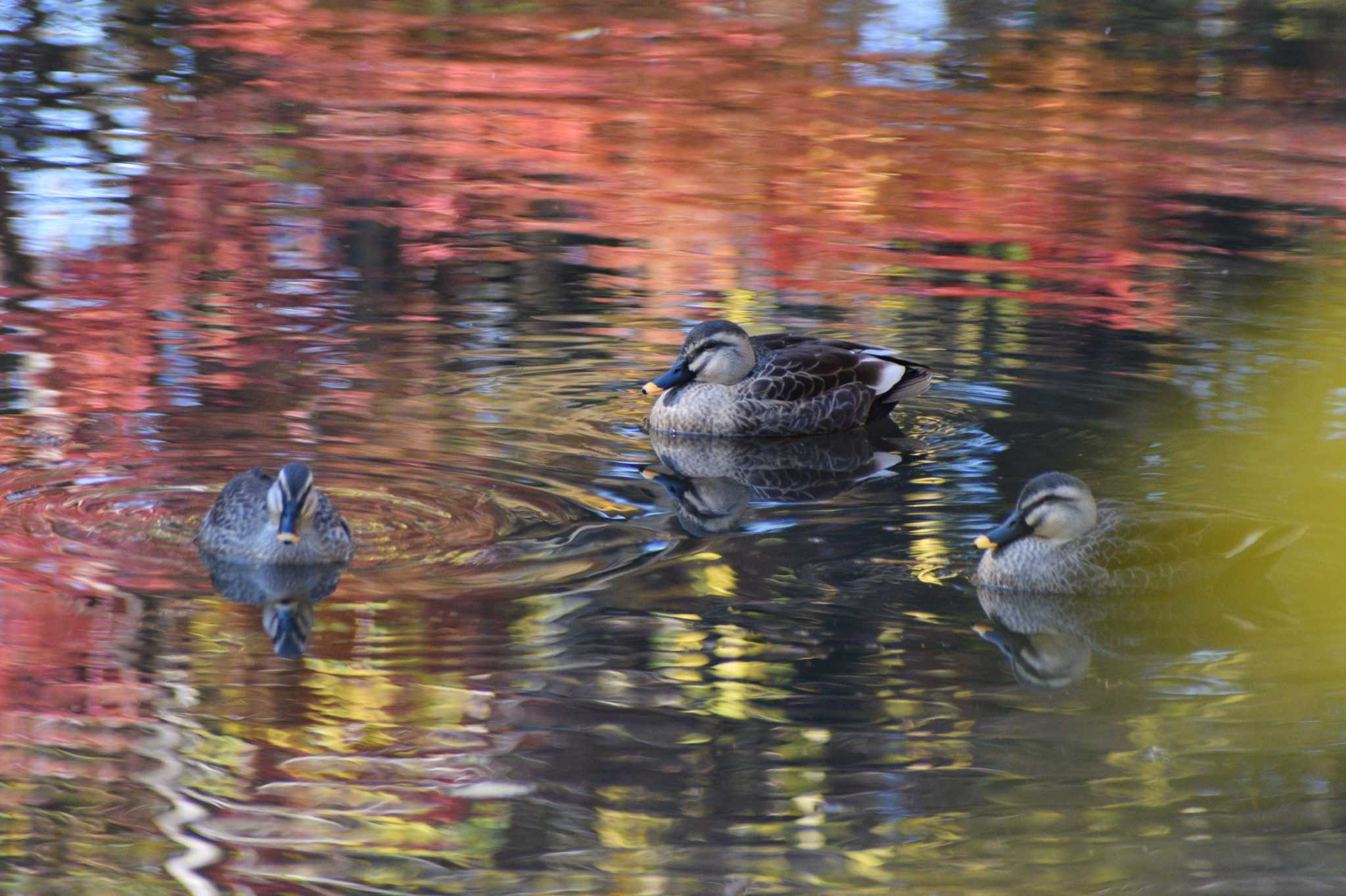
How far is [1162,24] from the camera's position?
1121 inches

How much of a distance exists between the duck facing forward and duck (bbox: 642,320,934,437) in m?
2.92

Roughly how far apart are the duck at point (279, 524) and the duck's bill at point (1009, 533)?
262cm

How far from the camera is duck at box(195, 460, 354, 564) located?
8414mm

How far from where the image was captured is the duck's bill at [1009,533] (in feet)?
28.4

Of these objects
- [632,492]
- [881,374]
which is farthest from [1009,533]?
[881,374]

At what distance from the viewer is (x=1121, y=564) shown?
8.64m

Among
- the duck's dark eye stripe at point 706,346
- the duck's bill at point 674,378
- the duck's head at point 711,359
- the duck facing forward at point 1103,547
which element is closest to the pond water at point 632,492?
the duck facing forward at point 1103,547

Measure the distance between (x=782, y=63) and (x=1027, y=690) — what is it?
692 inches

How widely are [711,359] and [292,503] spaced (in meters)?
3.56

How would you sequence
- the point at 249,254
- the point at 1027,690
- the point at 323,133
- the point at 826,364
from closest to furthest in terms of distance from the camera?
the point at 1027,690 → the point at 826,364 → the point at 249,254 → the point at 323,133

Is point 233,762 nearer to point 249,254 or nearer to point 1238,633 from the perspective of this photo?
point 1238,633

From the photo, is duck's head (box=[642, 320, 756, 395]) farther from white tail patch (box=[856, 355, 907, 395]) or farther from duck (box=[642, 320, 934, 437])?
white tail patch (box=[856, 355, 907, 395])

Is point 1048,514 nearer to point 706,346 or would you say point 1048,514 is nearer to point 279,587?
point 279,587

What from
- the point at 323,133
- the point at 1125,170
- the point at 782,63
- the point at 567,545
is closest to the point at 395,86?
the point at 323,133
